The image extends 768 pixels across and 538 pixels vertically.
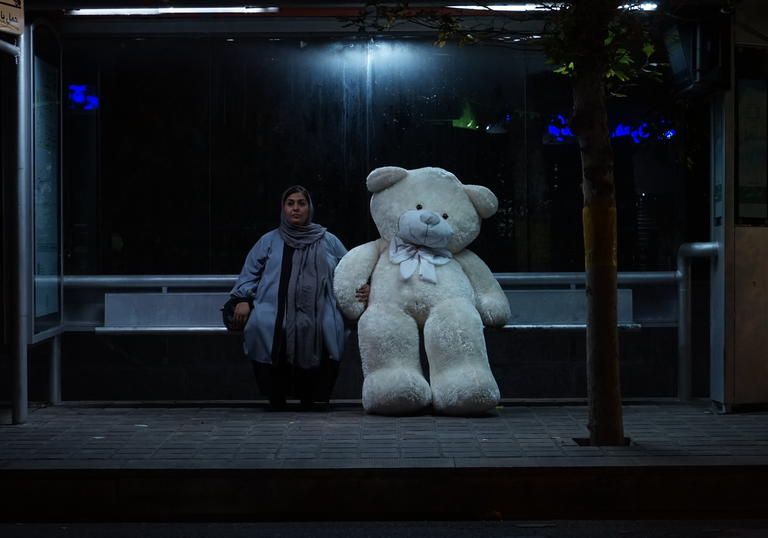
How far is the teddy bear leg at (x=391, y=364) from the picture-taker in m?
8.02

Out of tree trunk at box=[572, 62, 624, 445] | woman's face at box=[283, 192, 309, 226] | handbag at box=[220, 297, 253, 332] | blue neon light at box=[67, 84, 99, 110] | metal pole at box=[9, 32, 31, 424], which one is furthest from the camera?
blue neon light at box=[67, 84, 99, 110]

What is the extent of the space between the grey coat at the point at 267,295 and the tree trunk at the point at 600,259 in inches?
83.2

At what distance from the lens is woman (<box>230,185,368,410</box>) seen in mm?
8438

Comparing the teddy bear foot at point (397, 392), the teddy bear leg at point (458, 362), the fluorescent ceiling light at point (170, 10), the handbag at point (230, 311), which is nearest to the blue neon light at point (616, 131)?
the teddy bear leg at point (458, 362)

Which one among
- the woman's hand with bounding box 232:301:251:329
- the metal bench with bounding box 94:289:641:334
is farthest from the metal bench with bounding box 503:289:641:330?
the woman's hand with bounding box 232:301:251:329

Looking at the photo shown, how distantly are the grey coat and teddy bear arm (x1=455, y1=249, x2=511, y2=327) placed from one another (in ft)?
2.96

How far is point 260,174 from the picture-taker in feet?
31.7

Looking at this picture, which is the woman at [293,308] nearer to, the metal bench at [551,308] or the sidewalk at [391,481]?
the metal bench at [551,308]

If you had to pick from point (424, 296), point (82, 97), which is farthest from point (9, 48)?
point (424, 296)

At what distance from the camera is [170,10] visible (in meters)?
8.75

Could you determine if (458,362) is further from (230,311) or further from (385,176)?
(230,311)

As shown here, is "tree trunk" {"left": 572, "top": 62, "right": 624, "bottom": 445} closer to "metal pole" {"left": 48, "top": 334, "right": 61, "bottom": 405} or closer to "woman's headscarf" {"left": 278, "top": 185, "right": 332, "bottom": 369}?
"woman's headscarf" {"left": 278, "top": 185, "right": 332, "bottom": 369}

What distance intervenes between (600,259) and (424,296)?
1.68 metres

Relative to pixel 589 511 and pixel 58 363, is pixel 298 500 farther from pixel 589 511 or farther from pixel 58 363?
pixel 58 363
